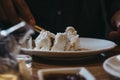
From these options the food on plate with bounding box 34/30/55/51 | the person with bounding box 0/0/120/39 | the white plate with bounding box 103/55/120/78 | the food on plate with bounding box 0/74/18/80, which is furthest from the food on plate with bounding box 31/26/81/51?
Answer: the person with bounding box 0/0/120/39

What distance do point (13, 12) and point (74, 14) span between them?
0.68 meters

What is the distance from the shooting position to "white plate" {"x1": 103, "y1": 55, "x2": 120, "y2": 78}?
71cm

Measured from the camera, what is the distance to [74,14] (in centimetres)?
172

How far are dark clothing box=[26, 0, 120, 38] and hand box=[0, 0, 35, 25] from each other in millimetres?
543

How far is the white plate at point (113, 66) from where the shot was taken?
0.71m

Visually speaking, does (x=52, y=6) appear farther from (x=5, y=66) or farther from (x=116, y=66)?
(x=5, y=66)

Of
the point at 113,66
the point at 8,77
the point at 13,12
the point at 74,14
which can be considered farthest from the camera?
the point at 74,14

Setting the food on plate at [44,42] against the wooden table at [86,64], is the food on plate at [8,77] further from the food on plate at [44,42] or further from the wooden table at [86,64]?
the food on plate at [44,42]

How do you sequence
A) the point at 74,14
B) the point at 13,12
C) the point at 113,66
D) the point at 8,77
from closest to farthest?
the point at 8,77 → the point at 113,66 → the point at 13,12 → the point at 74,14

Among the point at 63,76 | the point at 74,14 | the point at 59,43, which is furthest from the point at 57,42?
the point at 74,14

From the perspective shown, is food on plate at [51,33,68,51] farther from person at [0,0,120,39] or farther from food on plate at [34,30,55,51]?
person at [0,0,120,39]

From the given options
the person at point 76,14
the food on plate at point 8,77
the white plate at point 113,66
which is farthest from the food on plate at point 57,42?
the person at point 76,14

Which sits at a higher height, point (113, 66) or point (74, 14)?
point (74, 14)

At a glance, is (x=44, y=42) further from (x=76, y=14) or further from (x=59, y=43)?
(x=76, y=14)
